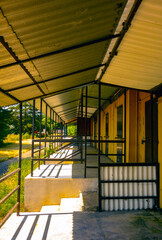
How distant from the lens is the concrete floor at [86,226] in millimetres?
2926

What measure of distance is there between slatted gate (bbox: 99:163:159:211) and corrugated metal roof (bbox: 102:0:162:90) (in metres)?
1.78

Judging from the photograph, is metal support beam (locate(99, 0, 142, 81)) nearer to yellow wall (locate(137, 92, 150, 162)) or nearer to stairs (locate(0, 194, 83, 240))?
yellow wall (locate(137, 92, 150, 162))

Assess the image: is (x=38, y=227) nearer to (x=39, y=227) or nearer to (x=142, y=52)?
(x=39, y=227)

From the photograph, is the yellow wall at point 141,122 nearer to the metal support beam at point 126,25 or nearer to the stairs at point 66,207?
the stairs at point 66,207

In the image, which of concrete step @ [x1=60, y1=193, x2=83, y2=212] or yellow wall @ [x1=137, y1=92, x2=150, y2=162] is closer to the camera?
concrete step @ [x1=60, y1=193, x2=83, y2=212]

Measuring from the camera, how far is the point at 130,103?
5984mm

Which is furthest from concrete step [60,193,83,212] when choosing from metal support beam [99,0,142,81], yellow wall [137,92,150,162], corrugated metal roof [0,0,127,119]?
metal support beam [99,0,142,81]

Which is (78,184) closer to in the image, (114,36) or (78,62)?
(78,62)

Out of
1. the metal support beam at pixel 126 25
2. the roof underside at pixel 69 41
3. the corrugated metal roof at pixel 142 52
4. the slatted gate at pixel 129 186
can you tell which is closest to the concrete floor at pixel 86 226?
the slatted gate at pixel 129 186

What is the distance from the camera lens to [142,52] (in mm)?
→ 2836

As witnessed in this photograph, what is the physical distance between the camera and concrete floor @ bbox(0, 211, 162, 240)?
2.93m

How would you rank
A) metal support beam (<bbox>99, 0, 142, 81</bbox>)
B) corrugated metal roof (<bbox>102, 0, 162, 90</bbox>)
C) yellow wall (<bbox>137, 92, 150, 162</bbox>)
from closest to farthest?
1. metal support beam (<bbox>99, 0, 142, 81</bbox>)
2. corrugated metal roof (<bbox>102, 0, 162, 90</bbox>)
3. yellow wall (<bbox>137, 92, 150, 162</bbox>)

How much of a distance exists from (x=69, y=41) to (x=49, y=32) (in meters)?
0.41

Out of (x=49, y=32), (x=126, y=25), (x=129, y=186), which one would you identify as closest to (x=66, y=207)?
(x=129, y=186)
